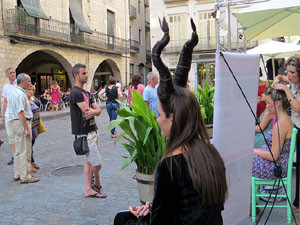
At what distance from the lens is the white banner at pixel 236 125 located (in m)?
2.22

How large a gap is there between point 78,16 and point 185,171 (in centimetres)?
2084

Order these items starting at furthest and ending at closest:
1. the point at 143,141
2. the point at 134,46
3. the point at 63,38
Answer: the point at 134,46 < the point at 63,38 < the point at 143,141

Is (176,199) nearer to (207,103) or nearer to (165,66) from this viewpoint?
(165,66)

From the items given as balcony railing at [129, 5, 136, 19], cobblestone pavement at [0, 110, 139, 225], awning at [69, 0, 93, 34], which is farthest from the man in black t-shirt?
balcony railing at [129, 5, 136, 19]

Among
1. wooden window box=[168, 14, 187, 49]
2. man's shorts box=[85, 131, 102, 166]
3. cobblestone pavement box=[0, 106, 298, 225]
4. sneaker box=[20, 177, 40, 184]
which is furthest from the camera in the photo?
wooden window box=[168, 14, 187, 49]

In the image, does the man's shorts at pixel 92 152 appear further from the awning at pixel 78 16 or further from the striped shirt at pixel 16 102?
the awning at pixel 78 16

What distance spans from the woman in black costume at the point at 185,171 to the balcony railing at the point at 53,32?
15927 millimetres

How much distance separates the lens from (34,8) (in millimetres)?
16516

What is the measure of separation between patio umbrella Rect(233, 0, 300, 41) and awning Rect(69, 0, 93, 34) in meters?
17.3

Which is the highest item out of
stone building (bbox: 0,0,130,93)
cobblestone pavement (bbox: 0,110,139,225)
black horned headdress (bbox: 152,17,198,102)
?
stone building (bbox: 0,0,130,93)

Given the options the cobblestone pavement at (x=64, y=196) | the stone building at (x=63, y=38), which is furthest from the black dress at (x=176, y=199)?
the stone building at (x=63, y=38)

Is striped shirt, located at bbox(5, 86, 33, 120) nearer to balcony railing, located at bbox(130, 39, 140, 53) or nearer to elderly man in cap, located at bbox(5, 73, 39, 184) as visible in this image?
elderly man in cap, located at bbox(5, 73, 39, 184)

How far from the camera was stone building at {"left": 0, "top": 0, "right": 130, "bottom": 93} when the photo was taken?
15.6m

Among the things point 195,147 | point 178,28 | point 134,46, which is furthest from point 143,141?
point 134,46
